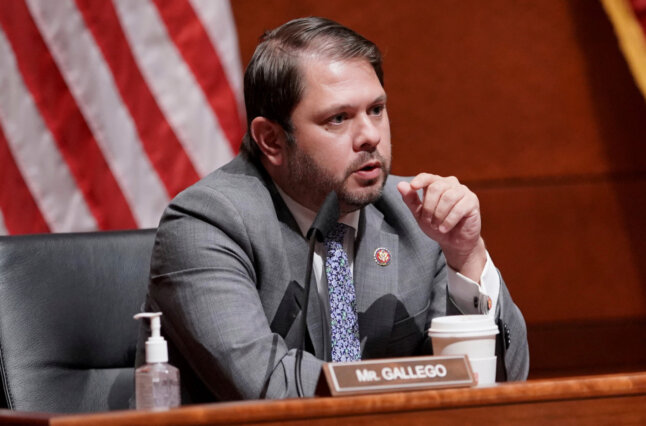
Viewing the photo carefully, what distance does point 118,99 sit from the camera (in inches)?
105

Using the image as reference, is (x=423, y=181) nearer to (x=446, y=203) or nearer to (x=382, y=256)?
(x=446, y=203)

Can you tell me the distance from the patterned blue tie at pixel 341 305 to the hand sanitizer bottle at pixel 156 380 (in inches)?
23.5

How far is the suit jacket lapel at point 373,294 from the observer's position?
183 centimetres

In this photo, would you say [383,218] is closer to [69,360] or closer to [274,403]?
[69,360]

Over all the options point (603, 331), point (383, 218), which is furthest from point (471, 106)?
point (383, 218)

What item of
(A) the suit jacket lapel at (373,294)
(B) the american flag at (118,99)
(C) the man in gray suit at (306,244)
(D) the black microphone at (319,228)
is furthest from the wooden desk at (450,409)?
(B) the american flag at (118,99)

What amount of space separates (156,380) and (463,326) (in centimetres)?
45

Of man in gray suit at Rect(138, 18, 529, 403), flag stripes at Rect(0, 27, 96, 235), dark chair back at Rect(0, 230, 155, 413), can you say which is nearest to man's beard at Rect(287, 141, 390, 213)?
man in gray suit at Rect(138, 18, 529, 403)

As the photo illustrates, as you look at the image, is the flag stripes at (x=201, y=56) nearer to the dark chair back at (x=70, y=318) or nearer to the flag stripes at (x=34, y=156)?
the flag stripes at (x=34, y=156)

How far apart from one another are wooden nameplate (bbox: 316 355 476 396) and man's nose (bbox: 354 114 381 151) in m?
0.77

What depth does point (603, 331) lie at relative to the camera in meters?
2.97

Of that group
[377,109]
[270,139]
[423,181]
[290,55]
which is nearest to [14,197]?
[270,139]

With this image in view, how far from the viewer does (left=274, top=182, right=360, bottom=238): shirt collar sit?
6.30 ft

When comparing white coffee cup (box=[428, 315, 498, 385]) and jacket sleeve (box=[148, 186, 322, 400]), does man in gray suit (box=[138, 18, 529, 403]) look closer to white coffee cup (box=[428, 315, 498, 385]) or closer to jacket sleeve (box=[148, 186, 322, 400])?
jacket sleeve (box=[148, 186, 322, 400])
